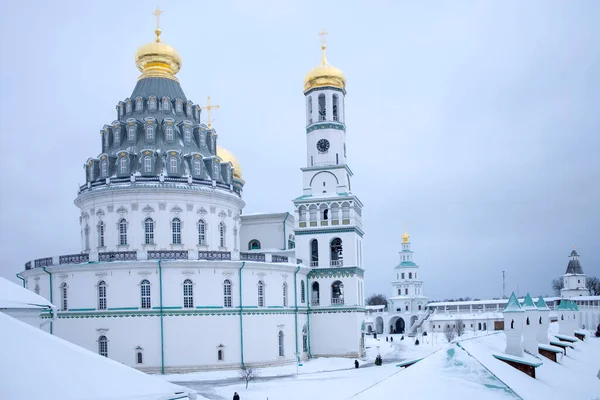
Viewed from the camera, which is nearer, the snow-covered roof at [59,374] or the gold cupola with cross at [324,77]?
the snow-covered roof at [59,374]

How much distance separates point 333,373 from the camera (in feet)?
131

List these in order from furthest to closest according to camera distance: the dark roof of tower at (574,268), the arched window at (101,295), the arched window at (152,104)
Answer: the dark roof of tower at (574,268), the arched window at (152,104), the arched window at (101,295)

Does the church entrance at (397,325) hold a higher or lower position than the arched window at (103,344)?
lower

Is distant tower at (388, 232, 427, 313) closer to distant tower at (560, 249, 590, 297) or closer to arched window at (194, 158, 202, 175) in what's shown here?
distant tower at (560, 249, 590, 297)

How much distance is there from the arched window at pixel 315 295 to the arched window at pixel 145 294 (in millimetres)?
14141

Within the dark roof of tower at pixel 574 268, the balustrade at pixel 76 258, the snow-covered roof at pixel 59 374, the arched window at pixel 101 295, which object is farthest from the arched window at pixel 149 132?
the dark roof of tower at pixel 574 268

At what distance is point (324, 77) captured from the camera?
171 feet

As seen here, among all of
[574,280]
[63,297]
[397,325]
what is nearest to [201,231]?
[63,297]

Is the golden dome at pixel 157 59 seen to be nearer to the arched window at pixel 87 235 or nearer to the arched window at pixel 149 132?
the arched window at pixel 149 132

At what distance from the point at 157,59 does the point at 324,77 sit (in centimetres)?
1310

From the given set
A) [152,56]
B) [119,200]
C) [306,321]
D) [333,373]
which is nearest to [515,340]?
[333,373]

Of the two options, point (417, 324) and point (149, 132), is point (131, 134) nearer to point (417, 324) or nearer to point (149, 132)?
point (149, 132)

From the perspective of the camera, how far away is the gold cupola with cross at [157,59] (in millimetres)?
48469

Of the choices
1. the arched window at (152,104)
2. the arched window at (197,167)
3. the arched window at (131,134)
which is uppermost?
the arched window at (152,104)
